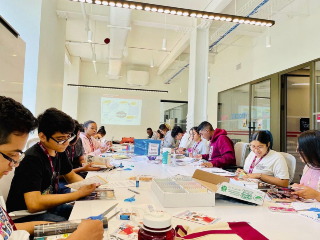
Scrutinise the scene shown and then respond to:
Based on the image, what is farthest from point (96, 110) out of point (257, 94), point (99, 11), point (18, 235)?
point (18, 235)

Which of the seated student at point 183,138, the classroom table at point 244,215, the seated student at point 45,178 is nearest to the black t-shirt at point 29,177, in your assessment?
the seated student at point 45,178

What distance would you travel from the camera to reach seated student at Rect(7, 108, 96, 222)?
125 cm

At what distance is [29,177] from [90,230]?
635 millimetres

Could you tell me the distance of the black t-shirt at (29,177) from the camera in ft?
4.12

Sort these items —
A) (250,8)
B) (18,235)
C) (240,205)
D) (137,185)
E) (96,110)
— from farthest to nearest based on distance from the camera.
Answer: (96,110) → (250,8) → (137,185) → (240,205) → (18,235)

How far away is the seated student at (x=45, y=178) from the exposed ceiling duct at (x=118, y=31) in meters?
3.52

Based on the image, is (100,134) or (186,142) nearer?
(186,142)

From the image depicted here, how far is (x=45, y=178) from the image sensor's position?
57.6 inches

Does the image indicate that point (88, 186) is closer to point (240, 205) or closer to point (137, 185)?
point (137, 185)

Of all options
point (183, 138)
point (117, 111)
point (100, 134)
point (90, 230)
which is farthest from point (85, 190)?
point (117, 111)

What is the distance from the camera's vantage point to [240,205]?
4.44ft

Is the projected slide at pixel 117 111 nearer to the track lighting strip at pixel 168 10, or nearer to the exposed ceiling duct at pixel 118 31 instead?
the exposed ceiling duct at pixel 118 31

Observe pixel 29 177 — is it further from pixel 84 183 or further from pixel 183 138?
pixel 183 138

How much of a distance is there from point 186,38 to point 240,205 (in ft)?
17.4
